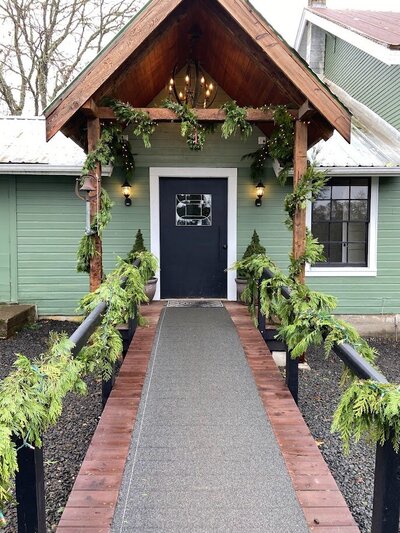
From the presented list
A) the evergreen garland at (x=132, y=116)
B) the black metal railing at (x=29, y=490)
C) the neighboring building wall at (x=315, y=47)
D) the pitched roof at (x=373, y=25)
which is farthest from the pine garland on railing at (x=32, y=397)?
the neighboring building wall at (x=315, y=47)

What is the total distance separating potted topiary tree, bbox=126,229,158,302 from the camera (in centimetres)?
557

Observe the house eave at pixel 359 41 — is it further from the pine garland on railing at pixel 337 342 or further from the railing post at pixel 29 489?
the railing post at pixel 29 489

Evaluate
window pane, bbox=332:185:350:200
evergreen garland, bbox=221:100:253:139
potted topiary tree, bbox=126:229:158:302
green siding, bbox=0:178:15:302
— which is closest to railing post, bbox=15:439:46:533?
potted topiary tree, bbox=126:229:158:302

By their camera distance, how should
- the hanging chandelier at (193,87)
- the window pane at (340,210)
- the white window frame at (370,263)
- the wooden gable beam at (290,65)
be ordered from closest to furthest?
the wooden gable beam at (290,65)
the hanging chandelier at (193,87)
the white window frame at (370,263)
the window pane at (340,210)

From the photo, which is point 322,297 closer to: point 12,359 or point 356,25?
point 12,359

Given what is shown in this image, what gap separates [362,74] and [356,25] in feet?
5.46

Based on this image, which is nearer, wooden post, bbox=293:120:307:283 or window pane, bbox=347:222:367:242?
wooden post, bbox=293:120:307:283

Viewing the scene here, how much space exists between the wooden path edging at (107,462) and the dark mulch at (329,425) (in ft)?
5.16

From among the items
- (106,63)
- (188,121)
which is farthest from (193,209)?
(106,63)

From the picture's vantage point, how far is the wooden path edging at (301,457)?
7.14 ft

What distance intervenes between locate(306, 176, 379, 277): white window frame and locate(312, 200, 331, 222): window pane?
14 cm

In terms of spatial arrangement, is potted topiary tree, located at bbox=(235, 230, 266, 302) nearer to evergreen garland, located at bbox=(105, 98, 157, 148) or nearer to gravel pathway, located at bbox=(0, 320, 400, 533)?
gravel pathway, located at bbox=(0, 320, 400, 533)

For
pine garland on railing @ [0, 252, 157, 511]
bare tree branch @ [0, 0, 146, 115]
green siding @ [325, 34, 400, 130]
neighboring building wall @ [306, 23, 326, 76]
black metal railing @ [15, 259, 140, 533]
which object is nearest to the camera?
pine garland on railing @ [0, 252, 157, 511]

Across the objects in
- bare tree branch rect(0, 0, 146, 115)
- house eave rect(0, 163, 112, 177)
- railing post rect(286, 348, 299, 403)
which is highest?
bare tree branch rect(0, 0, 146, 115)
